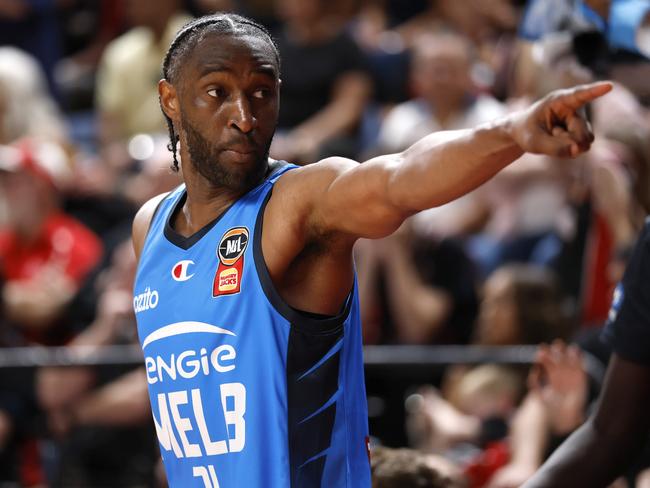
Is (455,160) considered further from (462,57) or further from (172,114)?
(462,57)

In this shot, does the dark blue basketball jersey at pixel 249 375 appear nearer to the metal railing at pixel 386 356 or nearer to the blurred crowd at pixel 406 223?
the blurred crowd at pixel 406 223

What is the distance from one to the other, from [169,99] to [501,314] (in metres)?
2.96

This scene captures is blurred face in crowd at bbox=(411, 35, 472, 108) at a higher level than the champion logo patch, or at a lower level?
lower

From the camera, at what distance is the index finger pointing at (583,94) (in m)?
2.44

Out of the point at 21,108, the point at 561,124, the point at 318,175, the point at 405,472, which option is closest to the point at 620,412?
the point at 405,472

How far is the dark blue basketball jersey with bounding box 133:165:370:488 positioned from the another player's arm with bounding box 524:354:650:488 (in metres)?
0.57

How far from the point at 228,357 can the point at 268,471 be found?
0.31 meters

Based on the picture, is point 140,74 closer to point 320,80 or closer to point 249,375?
point 320,80

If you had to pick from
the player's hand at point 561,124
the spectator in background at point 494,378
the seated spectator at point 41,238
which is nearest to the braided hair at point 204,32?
the player's hand at point 561,124

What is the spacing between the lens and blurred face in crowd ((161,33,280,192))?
3201 mm

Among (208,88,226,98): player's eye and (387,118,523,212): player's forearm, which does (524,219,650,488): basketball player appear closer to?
(387,118,523,212): player's forearm

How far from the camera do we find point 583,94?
8.01 feet

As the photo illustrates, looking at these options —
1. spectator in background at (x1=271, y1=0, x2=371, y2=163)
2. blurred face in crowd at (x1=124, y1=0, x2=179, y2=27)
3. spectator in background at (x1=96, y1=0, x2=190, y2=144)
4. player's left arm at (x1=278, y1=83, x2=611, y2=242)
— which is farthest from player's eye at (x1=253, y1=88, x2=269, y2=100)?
blurred face in crowd at (x1=124, y1=0, x2=179, y2=27)

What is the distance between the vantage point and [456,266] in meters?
6.82
